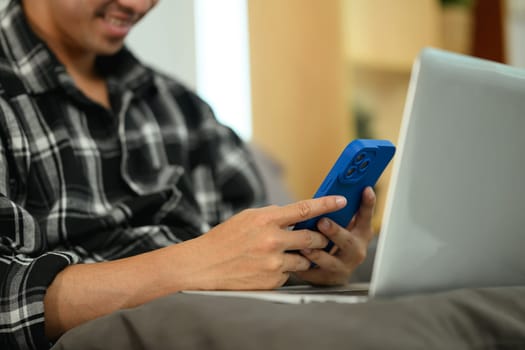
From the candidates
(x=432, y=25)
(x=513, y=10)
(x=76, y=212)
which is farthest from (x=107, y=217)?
(x=513, y=10)

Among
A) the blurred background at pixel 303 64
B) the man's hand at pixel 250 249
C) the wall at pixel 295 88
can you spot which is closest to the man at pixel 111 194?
the man's hand at pixel 250 249

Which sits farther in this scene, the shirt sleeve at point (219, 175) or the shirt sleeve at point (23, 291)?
the shirt sleeve at point (219, 175)

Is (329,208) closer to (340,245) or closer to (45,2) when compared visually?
(340,245)

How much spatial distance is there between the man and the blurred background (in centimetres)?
92

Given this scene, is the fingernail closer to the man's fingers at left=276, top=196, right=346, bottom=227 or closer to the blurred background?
the man's fingers at left=276, top=196, right=346, bottom=227

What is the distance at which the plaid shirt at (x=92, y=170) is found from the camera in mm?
872

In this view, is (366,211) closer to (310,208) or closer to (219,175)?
(310,208)

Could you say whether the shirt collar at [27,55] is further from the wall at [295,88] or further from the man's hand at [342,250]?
the wall at [295,88]

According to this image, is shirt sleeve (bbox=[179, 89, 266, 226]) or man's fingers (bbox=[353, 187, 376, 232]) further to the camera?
shirt sleeve (bbox=[179, 89, 266, 226])

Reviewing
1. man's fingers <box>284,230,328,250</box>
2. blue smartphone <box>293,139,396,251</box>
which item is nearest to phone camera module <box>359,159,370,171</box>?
blue smartphone <box>293,139,396,251</box>

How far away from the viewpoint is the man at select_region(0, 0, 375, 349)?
809 millimetres

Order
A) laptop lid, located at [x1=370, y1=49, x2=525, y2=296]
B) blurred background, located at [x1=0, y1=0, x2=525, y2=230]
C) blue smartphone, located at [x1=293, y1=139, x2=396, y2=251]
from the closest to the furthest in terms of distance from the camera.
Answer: laptop lid, located at [x1=370, y1=49, x2=525, y2=296] → blue smartphone, located at [x1=293, y1=139, x2=396, y2=251] → blurred background, located at [x1=0, y1=0, x2=525, y2=230]

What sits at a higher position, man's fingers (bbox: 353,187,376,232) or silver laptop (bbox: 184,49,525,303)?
silver laptop (bbox: 184,49,525,303)

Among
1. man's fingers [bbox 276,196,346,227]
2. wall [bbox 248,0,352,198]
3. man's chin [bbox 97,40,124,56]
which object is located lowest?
wall [bbox 248,0,352,198]
